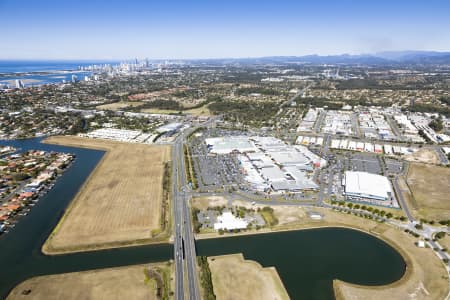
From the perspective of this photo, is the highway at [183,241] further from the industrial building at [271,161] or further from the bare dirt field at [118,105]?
the bare dirt field at [118,105]

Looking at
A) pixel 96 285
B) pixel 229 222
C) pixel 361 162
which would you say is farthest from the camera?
pixel 361 162

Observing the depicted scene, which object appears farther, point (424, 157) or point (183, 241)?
point (424, 157)

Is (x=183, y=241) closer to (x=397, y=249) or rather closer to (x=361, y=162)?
(x=397, y=249)

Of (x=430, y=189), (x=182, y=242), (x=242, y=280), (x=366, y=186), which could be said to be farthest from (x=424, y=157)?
(x=182, y=242)

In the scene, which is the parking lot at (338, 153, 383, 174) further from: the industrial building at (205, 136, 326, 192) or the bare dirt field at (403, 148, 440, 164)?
the bare dirt field at (403, 148, 440, 164)

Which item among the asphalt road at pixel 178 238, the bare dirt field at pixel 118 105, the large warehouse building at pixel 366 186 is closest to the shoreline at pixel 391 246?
the asphalt road at pixel 178 238

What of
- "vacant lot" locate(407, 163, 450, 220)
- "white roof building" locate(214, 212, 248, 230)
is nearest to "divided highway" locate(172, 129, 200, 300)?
"white roof building" locate(214, 212, 248, 230)
